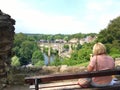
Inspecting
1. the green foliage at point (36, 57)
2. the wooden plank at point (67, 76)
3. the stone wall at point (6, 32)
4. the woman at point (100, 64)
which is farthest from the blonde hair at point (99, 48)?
the green foliage at point (36, 57)

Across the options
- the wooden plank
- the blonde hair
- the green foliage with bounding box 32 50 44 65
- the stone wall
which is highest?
the stone wall

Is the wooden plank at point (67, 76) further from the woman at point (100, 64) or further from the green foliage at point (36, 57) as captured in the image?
the green foliage at point (36, 57)

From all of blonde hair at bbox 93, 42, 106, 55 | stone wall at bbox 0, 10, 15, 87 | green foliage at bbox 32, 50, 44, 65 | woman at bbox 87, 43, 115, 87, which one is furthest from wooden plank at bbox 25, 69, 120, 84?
green foliage at bbox 32, 50, 44, 65

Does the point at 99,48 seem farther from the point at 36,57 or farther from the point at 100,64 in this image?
the point at 36,57

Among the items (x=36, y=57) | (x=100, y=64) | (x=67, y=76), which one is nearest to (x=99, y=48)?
(x=100, y=64)

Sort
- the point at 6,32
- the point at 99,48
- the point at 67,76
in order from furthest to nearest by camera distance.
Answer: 1. the point at 6,32
2. the point at 99,48
3. the point at 67,76

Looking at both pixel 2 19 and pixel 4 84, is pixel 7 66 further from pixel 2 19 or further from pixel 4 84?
pixel 2 19

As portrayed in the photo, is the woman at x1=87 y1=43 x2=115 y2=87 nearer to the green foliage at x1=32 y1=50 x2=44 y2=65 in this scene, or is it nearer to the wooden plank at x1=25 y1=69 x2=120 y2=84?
the wooden plank at x1=25 y1=69 x2=120 y2=84

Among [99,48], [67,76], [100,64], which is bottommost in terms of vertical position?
[67,76]
